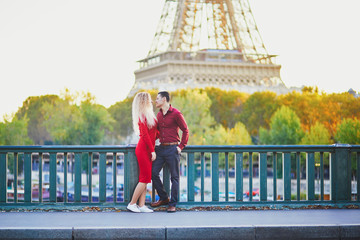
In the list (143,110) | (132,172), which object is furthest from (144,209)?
(143,110)

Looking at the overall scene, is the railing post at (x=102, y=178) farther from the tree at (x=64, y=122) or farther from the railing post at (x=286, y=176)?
the tree at (x=64, y=122)

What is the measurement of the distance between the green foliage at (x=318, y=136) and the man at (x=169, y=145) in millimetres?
42956

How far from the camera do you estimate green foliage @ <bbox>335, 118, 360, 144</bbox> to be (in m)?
44.4

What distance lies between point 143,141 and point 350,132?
124ft

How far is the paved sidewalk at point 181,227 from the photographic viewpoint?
817 cm

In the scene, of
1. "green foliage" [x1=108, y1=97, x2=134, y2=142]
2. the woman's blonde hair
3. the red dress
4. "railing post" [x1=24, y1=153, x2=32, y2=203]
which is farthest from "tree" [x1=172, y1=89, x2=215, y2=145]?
the woman's blonde hair

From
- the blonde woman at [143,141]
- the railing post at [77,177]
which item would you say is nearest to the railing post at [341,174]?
the blonde woman at [143,141]

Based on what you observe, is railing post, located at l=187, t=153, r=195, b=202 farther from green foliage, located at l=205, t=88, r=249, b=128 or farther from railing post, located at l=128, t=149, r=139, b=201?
green foliage, located at l=205, t=88, r=249, b=128

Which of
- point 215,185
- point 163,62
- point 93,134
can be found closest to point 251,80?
point 163,62

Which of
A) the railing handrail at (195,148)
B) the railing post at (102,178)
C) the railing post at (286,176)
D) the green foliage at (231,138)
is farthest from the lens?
the green foliage at (231,138)

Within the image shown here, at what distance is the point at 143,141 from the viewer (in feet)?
32.4

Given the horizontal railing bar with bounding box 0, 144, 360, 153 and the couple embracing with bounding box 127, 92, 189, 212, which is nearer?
the couple embracing with bounding box 127, 92, 189, 212

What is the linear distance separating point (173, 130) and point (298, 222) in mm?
2701

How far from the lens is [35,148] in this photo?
1022 centimetres
